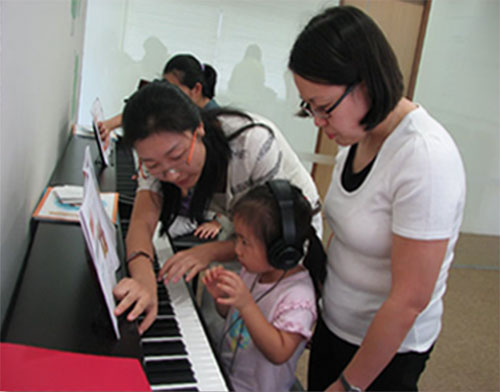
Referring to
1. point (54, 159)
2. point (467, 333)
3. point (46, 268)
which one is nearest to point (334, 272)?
point (46, 268)

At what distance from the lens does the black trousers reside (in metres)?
1.15

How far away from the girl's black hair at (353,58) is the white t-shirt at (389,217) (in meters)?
0.09

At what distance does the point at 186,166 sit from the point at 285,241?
325mm

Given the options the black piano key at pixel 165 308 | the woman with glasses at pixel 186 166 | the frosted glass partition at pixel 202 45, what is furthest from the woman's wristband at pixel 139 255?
the frosted glass partition at pixel 202 45

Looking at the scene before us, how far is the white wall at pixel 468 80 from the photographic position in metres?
3.78

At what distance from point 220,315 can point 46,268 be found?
21.2 inches

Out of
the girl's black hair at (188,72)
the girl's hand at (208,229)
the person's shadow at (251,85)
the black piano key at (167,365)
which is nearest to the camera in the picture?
the black piano key at (167,365)

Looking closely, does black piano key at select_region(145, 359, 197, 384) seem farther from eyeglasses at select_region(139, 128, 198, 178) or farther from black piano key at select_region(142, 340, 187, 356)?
eyeglasses at select_region(139, 128, 198, 178)

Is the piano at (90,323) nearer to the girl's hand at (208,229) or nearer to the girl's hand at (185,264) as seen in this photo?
the girl's hand at (185,264)

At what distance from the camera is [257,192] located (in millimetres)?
1235

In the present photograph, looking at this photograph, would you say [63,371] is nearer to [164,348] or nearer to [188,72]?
[164,348]

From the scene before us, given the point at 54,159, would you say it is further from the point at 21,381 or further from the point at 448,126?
the point at 448,126

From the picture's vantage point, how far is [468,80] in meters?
3.84

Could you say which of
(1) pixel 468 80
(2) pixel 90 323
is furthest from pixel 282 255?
(1) pixel 468 80
